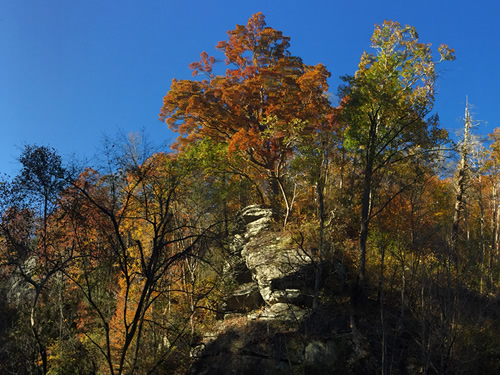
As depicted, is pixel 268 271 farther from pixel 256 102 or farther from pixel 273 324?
pixel 256 102

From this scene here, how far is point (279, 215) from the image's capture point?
21.6 meters

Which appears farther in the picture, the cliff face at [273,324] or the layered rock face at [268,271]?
the layered rock face at [268,271]

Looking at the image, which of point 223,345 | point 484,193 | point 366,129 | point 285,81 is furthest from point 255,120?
point 484,193

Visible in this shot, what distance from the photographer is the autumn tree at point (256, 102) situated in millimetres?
21625

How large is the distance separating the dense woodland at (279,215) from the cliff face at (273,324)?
76 centimetres

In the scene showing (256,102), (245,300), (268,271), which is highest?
(256,102)

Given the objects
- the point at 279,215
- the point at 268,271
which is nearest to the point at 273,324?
the point at 268,271

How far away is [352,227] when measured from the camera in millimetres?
21266

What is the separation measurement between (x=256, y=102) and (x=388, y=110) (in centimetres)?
798

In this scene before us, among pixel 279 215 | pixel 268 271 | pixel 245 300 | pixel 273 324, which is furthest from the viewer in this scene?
pixel 279 215

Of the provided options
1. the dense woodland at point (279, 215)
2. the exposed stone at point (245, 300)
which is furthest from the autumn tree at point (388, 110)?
the exposed stone at point (245, 300)

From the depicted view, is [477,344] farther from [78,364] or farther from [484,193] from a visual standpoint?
[484,193]

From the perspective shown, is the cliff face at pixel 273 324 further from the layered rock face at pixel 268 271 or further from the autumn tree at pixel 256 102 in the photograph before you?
the autumn tree at pixel 256 102

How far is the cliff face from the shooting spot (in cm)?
1502
